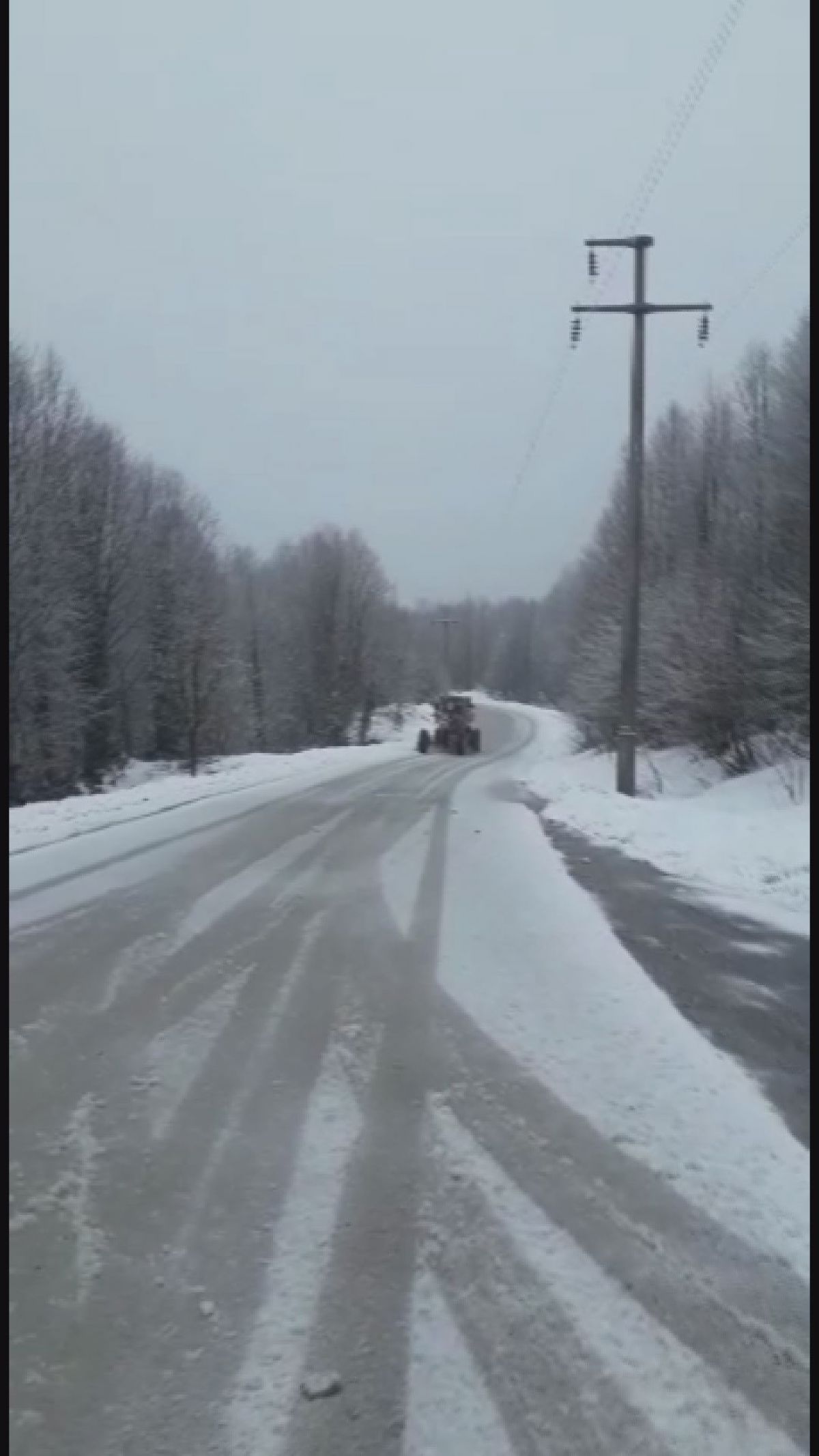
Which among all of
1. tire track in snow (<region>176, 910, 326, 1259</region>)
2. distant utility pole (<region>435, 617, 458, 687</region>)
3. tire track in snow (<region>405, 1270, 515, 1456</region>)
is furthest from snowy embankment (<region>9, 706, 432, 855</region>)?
distant utility pole (<region>435, 617, 458, 687</region>)

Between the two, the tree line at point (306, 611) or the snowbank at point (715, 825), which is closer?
the snowbank at point (715, 825)

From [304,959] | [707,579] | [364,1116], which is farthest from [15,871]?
[707,579]

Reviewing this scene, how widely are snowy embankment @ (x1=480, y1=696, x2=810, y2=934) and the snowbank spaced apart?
2cm

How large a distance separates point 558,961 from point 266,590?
7206 centimetres

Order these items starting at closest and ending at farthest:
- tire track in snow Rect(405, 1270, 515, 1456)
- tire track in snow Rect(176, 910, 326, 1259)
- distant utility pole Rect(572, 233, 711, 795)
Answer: tire track in snow Rect(405, 1270, 515, 1456) → tire track in snow Rect(176, 910, 326, 1259) → distant utility pole Rect(572, 233, 711, 795)

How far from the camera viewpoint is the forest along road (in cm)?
290

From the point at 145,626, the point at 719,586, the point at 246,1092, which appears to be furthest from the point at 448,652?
the point at 246,1092

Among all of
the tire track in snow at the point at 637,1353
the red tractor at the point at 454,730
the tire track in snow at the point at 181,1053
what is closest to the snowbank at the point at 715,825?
the tire track in snow at the point at 181,1053

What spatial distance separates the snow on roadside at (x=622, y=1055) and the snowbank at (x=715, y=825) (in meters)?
1.71

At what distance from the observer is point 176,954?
25.6 ft

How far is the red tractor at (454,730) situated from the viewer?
46.1 meters

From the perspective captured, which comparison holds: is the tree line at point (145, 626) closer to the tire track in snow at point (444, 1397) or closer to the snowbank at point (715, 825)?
the snowbank at point (715, 825)

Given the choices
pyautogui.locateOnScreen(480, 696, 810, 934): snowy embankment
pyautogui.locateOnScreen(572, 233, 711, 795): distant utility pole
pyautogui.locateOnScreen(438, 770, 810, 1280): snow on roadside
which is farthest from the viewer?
pyautogui.locateOnScreen(572, 233, 711, 795): distant utility pole

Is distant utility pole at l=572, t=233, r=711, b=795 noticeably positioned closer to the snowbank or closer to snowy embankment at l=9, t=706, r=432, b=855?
the snowbank
